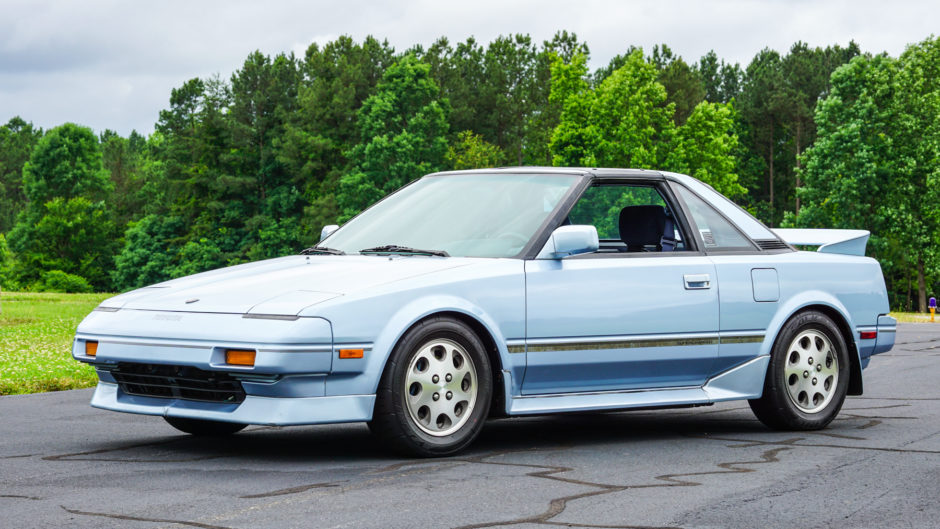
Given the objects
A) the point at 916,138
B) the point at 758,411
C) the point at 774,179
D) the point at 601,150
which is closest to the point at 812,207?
the point at 916,138

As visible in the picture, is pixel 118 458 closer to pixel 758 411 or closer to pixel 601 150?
pixel 758 411

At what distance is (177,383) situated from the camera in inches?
251

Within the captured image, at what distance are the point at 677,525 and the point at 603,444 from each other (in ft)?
8.32

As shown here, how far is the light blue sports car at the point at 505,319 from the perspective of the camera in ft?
20.1

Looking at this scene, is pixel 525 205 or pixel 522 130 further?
pixel 522 130

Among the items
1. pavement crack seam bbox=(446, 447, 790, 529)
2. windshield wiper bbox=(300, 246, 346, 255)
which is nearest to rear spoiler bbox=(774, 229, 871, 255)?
pavement crack seam bbox=(446, 447, 790, 529)

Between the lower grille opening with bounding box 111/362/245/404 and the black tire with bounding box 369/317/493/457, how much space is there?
755 millimetres

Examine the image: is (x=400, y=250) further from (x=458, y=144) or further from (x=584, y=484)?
(x=458, y=144)

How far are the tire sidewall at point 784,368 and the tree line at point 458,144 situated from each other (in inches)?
1985

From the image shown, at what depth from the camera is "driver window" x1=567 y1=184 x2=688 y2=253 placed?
7.91 metres

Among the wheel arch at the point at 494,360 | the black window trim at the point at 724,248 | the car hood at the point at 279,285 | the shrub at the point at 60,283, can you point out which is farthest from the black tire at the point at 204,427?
the shrub at the point at 60,283

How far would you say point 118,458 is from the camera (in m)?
6.48

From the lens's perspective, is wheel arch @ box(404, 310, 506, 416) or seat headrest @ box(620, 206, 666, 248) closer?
wheel arch @ box(404, 310, 506, 416)

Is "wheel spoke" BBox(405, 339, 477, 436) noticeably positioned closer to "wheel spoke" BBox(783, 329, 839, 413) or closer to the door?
the door
